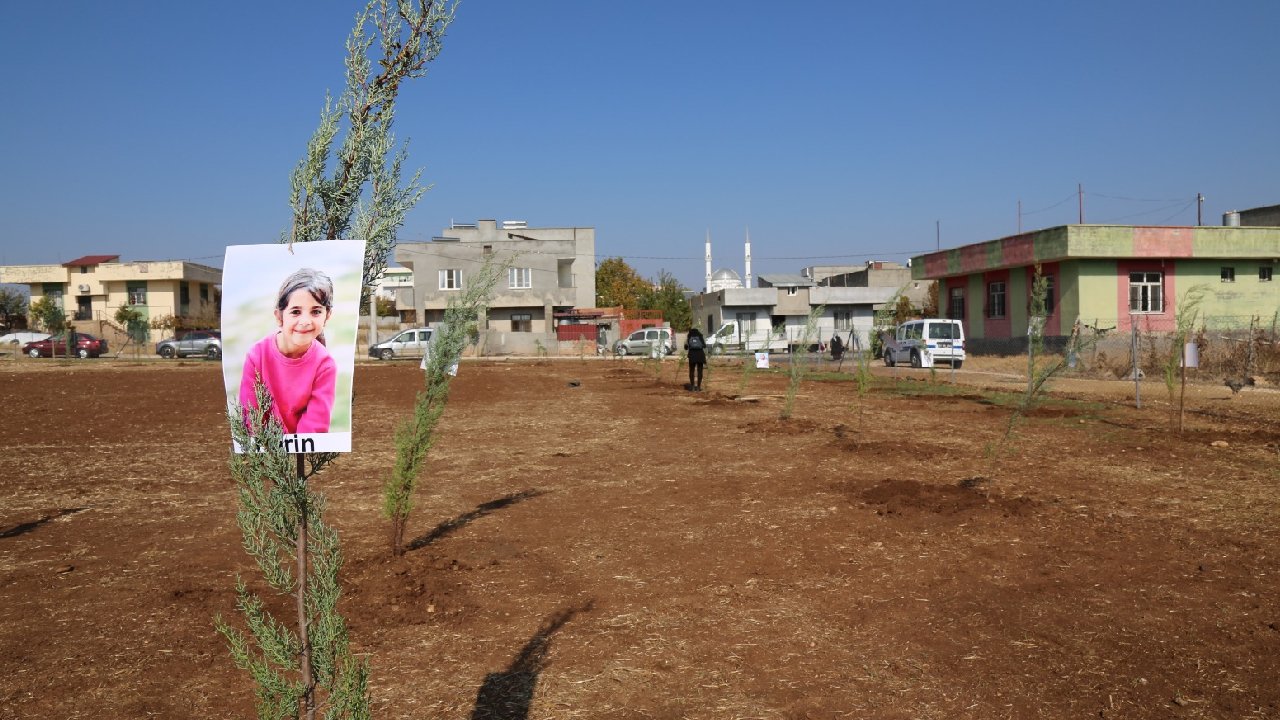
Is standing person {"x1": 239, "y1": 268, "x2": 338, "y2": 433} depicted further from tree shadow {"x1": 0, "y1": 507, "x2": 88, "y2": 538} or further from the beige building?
the beige building

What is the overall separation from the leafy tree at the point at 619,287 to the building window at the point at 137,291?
35.6 meters

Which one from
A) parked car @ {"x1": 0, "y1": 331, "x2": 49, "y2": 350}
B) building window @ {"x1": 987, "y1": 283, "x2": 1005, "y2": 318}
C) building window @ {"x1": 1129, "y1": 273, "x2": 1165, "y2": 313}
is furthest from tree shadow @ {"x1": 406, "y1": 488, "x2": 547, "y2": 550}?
parked car @ {"x1": 0, "y1": 331, "x2": 49, "y2": 350}

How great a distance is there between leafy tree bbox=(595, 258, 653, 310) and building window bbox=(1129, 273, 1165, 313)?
46.4m

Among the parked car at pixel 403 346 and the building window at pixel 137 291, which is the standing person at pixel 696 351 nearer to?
the parked car at pixel 403 346

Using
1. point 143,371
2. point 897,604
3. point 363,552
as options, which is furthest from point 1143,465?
point 143,371

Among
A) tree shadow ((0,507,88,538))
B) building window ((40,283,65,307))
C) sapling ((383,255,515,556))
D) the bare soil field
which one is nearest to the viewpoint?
the bare soil field

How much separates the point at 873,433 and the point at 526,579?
332 inches

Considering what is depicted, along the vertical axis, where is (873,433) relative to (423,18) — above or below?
below

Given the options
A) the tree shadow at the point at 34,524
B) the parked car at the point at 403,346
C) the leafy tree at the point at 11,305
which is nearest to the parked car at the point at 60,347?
the parked car at the point at 403,346

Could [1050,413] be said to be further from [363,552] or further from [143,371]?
[143,371]

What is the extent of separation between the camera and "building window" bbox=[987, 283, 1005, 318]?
1506 inches

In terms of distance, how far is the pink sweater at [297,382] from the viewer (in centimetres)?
309

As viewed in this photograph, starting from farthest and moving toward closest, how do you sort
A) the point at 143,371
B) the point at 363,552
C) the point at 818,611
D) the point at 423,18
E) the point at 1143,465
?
the point at 143,371 → the point at 1143,465 → the point at 363,552 → the point at 818,611 → the point at 423,18

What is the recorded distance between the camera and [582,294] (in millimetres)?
63344
